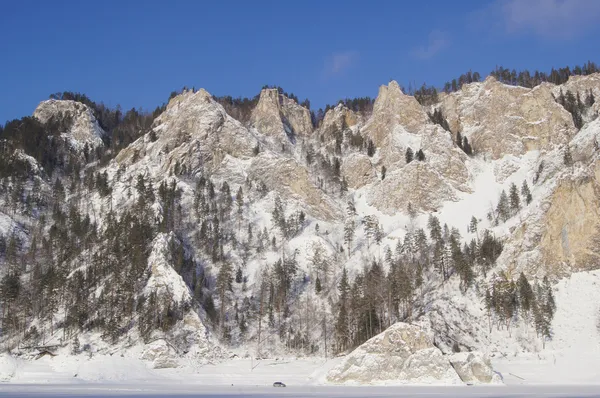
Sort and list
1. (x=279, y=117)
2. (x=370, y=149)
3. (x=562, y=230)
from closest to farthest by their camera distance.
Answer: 1. (x=562, y=230)
2. (x=370, y=149)
3. (x=279, y=117)

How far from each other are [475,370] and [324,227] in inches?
2933

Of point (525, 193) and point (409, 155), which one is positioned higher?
point (409, 155)

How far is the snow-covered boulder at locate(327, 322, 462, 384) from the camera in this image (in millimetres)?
39000

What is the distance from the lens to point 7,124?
15162 cm

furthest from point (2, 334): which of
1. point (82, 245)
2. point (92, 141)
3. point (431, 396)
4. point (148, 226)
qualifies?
point (92, 141)

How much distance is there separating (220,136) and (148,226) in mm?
50031

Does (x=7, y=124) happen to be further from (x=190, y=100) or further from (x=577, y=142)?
(x=577, y=142)

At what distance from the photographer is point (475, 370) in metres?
39.5

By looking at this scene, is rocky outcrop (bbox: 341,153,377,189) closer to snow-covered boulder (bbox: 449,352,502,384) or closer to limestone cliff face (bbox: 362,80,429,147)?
limestone cliff face (bbox: 362,80,429,147)

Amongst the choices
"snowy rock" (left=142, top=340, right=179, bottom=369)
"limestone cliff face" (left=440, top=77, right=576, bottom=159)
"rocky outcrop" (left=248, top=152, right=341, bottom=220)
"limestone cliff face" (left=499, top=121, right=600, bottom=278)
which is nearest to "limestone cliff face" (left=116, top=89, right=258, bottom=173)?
"rocky outcrop" (left=248, top=152, right=341, bottom=220)

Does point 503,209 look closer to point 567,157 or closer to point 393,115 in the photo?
point 567,157

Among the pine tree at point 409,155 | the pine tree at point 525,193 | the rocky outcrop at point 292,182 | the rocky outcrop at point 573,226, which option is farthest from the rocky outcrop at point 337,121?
the rocky outcrop at point 573,226

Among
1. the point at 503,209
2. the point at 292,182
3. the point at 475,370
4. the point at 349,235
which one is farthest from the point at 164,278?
the point at 503,209

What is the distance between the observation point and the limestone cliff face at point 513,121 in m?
132
